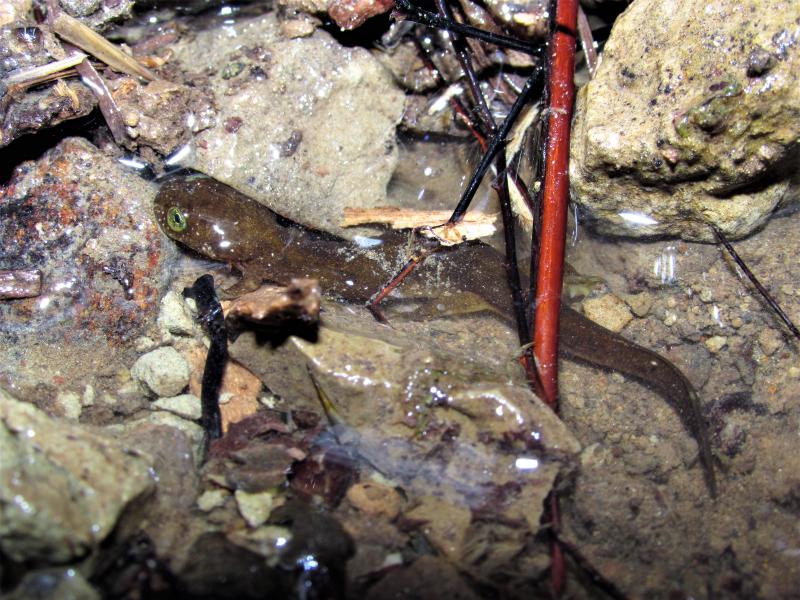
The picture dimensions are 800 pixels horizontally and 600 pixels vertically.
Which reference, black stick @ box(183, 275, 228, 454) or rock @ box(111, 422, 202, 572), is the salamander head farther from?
rock @ box(111, 422, 202, 572)

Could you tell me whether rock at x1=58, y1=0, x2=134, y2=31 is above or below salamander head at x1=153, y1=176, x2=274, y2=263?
above

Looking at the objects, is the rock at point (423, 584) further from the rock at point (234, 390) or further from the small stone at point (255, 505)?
the rock at point (234, 390)

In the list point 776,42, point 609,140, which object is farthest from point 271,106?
point 776,42

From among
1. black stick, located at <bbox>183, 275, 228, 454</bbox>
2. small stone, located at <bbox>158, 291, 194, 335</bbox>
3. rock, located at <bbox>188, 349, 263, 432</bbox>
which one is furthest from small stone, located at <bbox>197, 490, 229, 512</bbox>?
small stone, located at <bbox>158, 291, 194, 335</bbox>

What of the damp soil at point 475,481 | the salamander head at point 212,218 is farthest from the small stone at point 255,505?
the salamander head at point 212,218

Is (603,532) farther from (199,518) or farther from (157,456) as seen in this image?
(157,456)

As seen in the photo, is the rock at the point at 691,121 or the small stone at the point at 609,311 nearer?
the rock at the point at 691,121

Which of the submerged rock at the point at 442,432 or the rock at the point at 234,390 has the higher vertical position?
the submerged rock at the point at 442,432
